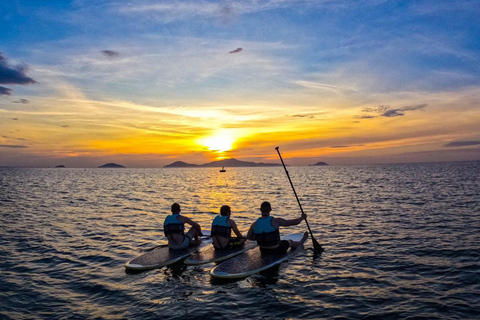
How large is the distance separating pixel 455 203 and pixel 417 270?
2341 centimetres

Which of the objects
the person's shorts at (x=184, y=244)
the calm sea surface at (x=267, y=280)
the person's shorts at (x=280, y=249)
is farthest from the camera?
the person's shorts at (x=184, y=244)

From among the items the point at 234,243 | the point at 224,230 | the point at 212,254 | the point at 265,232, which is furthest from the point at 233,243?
the point at 265,232

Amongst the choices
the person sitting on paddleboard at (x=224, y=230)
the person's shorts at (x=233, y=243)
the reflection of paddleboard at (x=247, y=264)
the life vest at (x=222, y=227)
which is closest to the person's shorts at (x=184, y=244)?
the person sitting on paddleboard at (x=224, y=230)

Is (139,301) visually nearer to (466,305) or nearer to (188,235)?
(188,235)

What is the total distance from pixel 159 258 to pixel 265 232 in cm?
462

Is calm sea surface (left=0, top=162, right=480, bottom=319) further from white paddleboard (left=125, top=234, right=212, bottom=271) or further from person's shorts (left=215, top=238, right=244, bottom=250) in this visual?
person's shorts (left=215, top=238, right=244, bottom=250)

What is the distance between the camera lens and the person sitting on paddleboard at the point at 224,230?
14.4m

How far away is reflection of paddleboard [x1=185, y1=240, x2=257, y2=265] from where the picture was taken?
44.1 feet

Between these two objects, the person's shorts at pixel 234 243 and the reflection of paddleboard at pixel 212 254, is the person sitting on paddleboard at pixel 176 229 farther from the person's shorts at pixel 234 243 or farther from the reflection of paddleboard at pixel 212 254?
the person's shorts at pixel 234 243

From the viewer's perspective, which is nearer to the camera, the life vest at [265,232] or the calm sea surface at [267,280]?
the calm sea surface at [267,280]

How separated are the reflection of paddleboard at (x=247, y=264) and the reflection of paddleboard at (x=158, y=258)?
7.72 ft

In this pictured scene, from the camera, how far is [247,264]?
499 inches

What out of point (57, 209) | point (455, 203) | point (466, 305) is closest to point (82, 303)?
point (466, 305)

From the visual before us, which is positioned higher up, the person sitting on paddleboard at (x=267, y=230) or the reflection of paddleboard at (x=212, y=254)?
the person sitting on paddleboard at (x=267, y=230)
